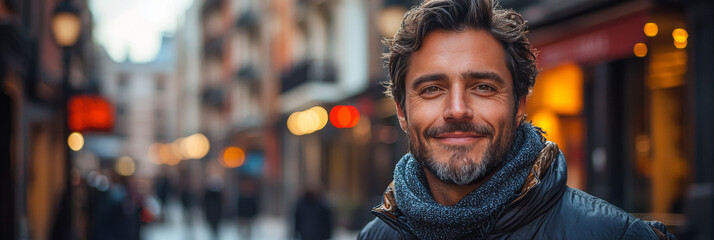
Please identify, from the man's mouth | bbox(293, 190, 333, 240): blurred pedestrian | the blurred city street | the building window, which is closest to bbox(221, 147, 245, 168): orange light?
the blurred city street

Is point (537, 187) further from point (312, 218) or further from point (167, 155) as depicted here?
point (167, 155)

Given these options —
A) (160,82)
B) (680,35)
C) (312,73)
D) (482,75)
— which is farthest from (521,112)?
(160,82)

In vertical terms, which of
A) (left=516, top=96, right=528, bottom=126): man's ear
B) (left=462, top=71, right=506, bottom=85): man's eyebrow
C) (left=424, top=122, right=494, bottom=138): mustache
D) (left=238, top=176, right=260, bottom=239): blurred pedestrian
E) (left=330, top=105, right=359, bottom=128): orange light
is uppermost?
(left=330, top=105, right=359, bottom=128): orange light

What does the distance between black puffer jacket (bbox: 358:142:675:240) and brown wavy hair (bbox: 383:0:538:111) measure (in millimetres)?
256

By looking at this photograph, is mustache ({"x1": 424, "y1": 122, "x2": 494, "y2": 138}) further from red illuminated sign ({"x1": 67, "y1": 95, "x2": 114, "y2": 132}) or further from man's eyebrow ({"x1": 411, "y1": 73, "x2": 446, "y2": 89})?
red illuminated sign ({"x1": 67, "y1": 95, "x2": 114, "y2": 132})

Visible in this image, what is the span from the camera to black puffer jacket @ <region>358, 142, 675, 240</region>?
6.02 ft

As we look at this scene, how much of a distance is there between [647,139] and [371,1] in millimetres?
13428

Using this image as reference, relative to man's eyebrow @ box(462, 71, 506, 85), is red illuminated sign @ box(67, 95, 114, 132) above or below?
above

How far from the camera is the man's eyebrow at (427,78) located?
2.04m

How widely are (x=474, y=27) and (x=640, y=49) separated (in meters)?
9.18

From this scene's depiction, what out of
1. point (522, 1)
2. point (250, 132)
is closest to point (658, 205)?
point (522, 1)

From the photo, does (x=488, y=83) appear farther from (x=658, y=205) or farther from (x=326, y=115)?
(x=326, y=115)

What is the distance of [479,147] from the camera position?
1993 mm

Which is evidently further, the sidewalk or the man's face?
the sidewalk
